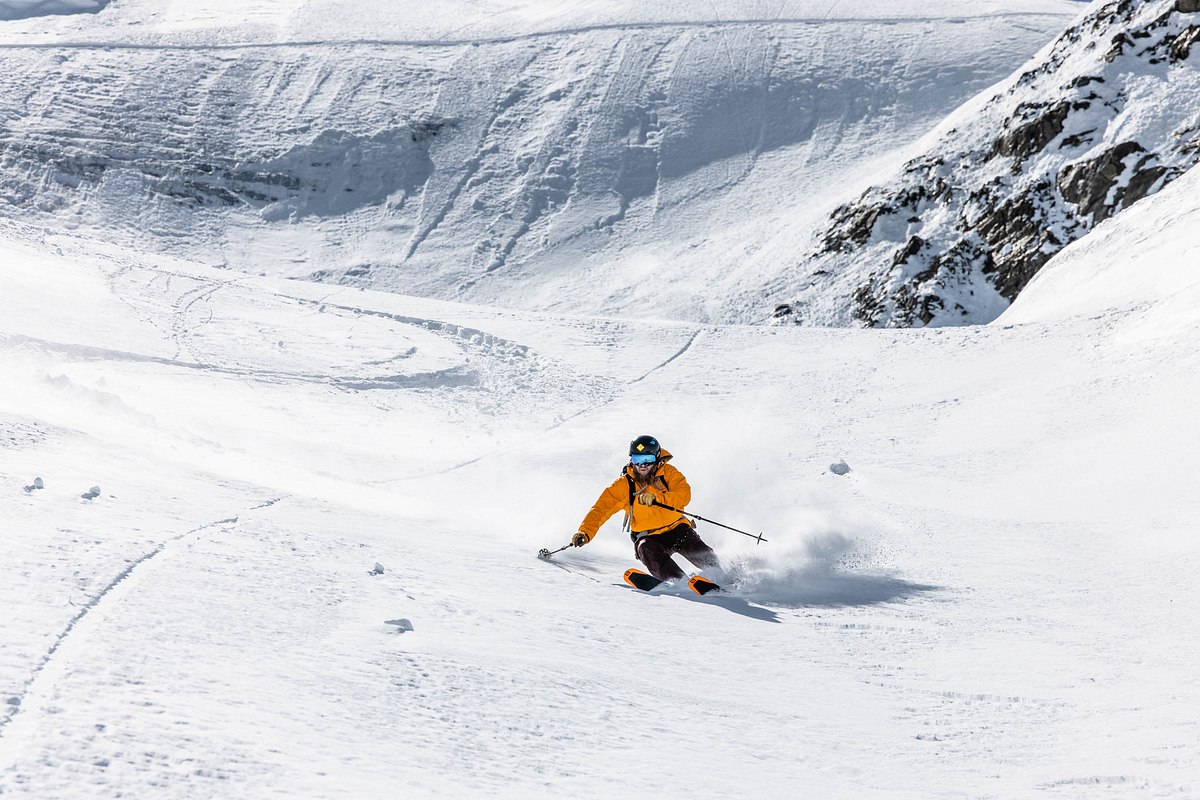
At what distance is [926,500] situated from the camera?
11617 millimetres

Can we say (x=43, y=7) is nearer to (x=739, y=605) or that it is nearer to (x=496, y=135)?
(x=496, y=135)

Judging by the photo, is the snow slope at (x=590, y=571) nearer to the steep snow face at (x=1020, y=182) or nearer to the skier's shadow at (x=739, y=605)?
the skier's shadow at (x=739, y=605)

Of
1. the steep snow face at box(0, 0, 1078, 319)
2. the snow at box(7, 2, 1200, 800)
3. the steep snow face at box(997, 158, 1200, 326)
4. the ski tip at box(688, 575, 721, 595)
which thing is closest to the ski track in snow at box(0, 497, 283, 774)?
the snow at box(7, 2, 1200, 800)

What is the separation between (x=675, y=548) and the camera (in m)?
8.93

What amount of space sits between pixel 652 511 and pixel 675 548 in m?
0.36

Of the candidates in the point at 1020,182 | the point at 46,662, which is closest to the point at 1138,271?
the point at 1020,182

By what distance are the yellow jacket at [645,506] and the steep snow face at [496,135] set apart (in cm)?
2843

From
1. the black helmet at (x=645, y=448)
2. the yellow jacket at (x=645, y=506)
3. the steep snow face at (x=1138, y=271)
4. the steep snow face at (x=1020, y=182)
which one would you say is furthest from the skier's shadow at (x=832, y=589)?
the steep snow face at (x=1020, y=182)

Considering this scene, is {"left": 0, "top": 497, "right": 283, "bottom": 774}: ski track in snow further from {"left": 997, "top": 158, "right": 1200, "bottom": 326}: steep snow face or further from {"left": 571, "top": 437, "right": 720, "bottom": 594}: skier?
{"left": 997, "top": 158, "right": 1200, "bottom": 326}: steep snow face

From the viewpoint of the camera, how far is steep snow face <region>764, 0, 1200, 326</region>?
106 feet

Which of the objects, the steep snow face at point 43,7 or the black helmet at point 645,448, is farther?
the steep snow face at point 43,7

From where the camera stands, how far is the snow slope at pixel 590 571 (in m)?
4.17

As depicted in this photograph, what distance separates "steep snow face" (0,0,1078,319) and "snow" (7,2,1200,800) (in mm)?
21278

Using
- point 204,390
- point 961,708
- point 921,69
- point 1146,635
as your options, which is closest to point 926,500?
point 1146,635
